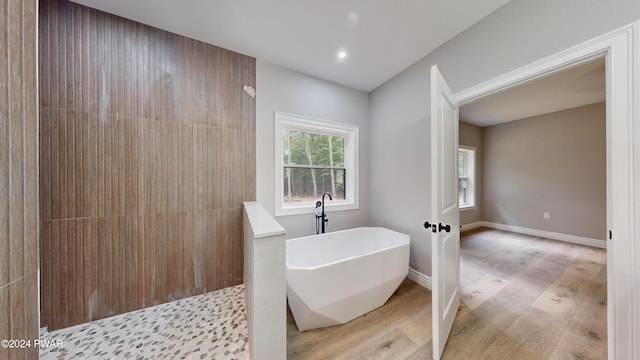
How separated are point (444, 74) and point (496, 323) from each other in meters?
2.27

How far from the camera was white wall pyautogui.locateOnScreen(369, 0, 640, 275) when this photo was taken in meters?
1.21

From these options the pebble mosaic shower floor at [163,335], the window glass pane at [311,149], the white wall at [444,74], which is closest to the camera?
the white wall at [444,74]

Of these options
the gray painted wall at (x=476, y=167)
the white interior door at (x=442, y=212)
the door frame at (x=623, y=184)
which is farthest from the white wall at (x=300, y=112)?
the gray painted wall at (x=476, y=167)

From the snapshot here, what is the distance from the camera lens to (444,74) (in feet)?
6.40

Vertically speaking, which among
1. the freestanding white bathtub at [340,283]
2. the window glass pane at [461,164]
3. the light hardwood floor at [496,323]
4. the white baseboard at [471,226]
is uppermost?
the window glass pane at [461,164]

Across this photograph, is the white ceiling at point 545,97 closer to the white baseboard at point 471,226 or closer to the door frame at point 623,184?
the door frame at point 623,184

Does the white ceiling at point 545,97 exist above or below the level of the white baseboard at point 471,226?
above

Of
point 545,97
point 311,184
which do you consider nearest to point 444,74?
point 311,184

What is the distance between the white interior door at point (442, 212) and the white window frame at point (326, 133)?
131cm

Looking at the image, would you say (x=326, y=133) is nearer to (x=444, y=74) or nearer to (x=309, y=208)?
(x=309, y=208)

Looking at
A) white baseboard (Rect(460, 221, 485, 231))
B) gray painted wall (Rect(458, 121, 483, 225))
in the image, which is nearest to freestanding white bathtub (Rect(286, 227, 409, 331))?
white baseboard (Rect(460, 221, 485, 231))

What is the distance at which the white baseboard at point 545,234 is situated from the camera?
3.37 meters

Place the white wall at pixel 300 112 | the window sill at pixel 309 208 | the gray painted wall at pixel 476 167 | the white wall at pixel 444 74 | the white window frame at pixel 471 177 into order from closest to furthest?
the white wall at pixel 444 74 < the white wall at pixel 300 112 < the window sill at pixel 309 208 < the gray painted wall at pixel 476 167 < the white window frame at pixel 471 177

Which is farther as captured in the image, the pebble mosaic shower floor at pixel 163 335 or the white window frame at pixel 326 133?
the white window frame at pixel 326 133
